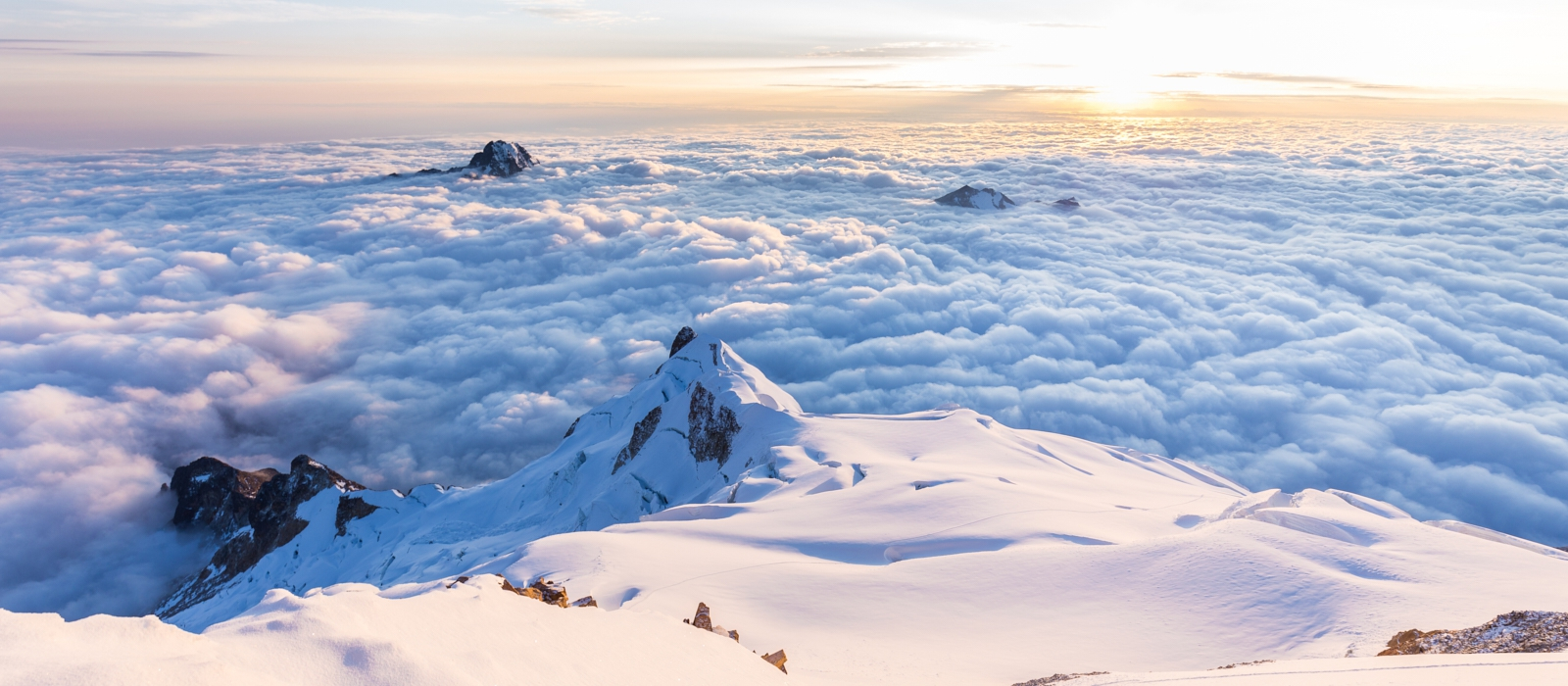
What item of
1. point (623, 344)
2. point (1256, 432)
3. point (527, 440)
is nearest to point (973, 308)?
point (1256, 432)

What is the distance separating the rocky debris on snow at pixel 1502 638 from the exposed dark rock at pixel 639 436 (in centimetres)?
2746

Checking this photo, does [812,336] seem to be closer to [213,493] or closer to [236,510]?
[236,510]

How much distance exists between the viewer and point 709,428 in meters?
29.9

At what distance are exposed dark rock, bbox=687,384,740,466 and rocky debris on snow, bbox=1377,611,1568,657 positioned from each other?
73.2 feet

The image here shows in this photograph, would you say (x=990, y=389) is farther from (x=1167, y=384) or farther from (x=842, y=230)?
(x=842, y=230)

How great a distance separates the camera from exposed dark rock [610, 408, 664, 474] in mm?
31781

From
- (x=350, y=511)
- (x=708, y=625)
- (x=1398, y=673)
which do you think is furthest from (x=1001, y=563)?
(x=350, y=511)

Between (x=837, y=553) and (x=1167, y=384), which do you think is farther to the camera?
(x=1167, y=384)

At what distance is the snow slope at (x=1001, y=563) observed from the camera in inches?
408

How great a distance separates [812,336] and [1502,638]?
268ft

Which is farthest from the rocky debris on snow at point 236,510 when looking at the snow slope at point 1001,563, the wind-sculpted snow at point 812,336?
the snow slope at point 1001,563

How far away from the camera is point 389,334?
109000mm

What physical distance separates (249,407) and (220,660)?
10765cm

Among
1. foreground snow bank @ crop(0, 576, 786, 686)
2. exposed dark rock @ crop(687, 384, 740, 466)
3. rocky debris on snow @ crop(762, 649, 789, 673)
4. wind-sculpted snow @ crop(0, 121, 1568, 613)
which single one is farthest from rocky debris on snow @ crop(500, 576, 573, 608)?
wind-sculpted snow @ crop(0, 121, 1568, 613)
